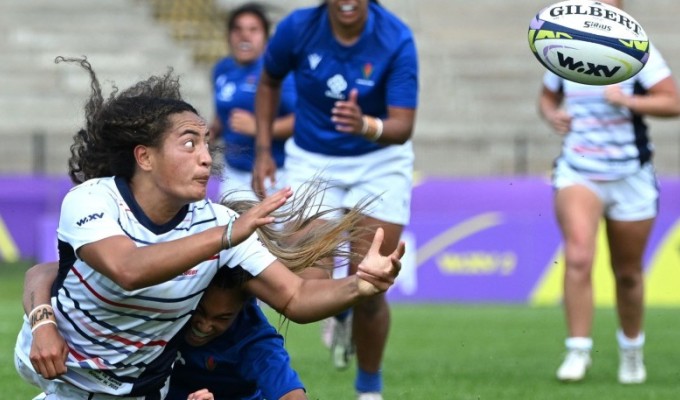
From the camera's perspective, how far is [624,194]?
8.33m

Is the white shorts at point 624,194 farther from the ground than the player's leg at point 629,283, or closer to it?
farther from the ground

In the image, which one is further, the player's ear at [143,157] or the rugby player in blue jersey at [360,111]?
the rugby player in blue jersey at [360,111]

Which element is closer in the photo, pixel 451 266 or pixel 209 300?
pixel 209 300

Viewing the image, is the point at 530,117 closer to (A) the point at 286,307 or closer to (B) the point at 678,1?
(B) the point at 678,1

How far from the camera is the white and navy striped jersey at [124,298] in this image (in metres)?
5.15

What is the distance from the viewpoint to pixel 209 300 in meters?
5.44

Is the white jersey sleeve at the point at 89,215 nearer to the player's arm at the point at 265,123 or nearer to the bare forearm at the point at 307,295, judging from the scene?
the bare forearm at the point at 307,295

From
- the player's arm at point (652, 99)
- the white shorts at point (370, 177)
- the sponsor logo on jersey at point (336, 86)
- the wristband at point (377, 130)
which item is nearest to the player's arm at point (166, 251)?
the wristband at point (377, 130)

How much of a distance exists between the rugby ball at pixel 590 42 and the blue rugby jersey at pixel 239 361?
1976 mm

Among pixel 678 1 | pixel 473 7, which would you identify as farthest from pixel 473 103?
pixel 678 1

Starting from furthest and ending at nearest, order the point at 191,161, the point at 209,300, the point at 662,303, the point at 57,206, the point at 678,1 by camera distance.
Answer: the point at 678,1 < the point at 57,206 < the point at 662,303 < the point at 209,300 < the point at 191,161

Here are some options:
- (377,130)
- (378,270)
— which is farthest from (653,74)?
(378,270)

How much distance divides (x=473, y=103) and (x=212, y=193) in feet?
31.2

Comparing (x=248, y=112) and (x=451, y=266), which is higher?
(x=248, y=112)
